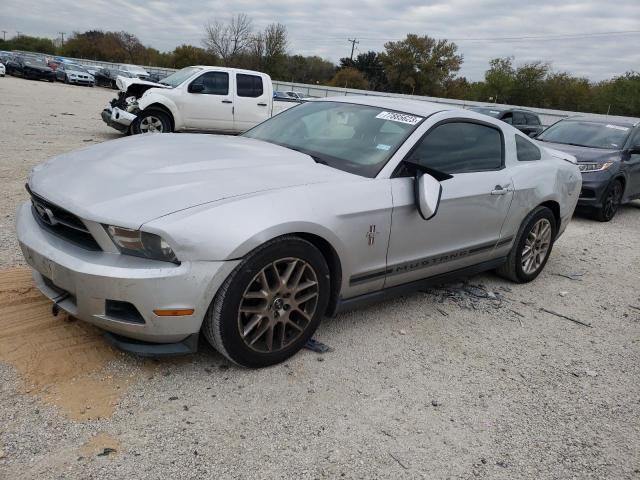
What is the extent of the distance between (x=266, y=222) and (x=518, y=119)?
17.0m

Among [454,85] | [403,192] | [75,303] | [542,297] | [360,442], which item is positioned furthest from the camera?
[454,85]

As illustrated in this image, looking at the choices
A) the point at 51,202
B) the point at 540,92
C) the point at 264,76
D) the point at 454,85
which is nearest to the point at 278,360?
the point at 51,202

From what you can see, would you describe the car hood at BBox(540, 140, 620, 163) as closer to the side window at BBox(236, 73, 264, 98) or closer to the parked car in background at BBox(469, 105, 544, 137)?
the side window at BBox(236, 73, 264, 98)

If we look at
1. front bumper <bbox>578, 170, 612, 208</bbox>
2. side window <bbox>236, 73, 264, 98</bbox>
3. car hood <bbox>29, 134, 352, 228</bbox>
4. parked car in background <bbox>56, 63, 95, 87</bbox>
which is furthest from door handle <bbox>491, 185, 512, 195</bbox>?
parked car in background <bbox>56, 63, 95, 87</bbox>

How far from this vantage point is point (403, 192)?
3289 mm

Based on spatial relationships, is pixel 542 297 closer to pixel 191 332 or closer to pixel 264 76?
pixel 191 332

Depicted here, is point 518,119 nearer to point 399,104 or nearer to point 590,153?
point 590,153

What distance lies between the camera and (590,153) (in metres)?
8.44

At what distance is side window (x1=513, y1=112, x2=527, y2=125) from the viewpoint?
17239 millimetres

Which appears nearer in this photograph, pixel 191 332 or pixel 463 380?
pixel 191 332

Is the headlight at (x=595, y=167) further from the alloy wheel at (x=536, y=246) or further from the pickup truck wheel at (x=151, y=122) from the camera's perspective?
the pickup truck wheel at (x=151, y=122)

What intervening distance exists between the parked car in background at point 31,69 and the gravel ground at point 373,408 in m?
39.4

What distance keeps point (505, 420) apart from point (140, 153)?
262 centimetres

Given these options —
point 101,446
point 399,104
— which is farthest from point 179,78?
point 101,446
